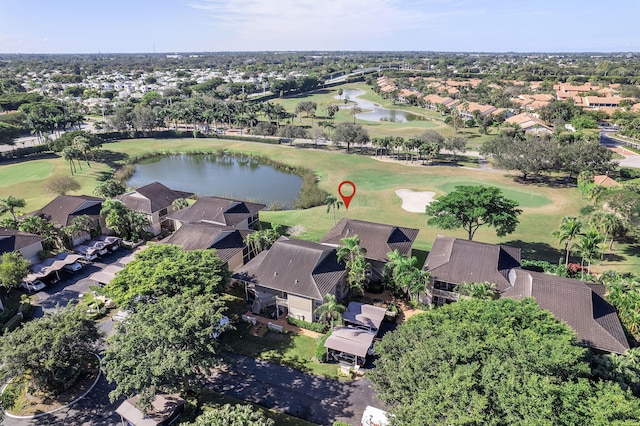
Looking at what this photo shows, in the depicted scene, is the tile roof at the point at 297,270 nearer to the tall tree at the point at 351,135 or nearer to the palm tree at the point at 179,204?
the palm tree at the point at 179,204

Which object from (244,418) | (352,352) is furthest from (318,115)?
(244,418)

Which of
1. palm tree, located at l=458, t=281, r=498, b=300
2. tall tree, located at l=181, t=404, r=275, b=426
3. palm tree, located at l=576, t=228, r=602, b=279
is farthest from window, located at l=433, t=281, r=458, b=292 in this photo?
tall tree, located at l=181, t=404, r=275, b=426

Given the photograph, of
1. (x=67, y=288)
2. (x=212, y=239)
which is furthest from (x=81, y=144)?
(x=212, y=239)

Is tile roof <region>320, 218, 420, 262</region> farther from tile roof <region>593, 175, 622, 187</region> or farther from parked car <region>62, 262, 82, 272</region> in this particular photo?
tile roof <region>593, 175, 622, 187</region>

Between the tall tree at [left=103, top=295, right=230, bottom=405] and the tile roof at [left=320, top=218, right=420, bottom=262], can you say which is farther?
the tile roof at [left=320, top=218, right=420, bottom=262]

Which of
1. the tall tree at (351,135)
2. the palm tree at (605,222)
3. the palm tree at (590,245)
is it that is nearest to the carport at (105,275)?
the palm tree at (590,245)

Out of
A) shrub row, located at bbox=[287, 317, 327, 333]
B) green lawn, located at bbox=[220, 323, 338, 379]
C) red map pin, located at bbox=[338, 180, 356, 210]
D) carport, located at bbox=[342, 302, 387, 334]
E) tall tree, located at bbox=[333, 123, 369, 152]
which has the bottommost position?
green lawn, located at bbox=[220, 323, 338, 379]

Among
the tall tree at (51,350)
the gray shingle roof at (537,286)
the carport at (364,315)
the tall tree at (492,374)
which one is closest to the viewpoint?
the tall tree at (492,374)
